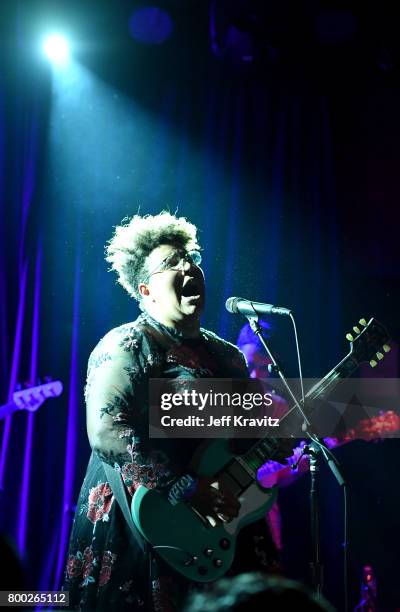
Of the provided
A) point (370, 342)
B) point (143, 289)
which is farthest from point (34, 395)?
point (370, 342)

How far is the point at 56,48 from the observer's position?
187 inches

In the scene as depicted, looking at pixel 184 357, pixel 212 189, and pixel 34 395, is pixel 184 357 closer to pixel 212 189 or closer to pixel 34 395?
pixel 34 395

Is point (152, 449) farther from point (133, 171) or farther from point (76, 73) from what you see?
point (76, 73)

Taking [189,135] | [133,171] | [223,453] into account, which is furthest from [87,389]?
[189,135]

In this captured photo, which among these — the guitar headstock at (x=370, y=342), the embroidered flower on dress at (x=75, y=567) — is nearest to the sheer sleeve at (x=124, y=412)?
the embroidered flower on dress at (x=75, y=567)

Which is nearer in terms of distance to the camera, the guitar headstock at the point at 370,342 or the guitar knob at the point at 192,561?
the guitar knob at the point at 192,561

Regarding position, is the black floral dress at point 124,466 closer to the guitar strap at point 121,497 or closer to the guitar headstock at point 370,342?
the guitar strap at point 121,497

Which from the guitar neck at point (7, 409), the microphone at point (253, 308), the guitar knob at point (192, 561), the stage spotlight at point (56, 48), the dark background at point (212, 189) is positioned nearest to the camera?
the guitar knob at point (192, 561)

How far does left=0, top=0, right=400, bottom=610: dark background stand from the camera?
4.38m

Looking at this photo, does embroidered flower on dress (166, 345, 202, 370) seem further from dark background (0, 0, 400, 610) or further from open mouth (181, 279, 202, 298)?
dark background (0, 0, 400, 610)

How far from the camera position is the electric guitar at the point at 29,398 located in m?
4.20

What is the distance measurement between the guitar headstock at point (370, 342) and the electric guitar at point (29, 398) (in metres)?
2.23

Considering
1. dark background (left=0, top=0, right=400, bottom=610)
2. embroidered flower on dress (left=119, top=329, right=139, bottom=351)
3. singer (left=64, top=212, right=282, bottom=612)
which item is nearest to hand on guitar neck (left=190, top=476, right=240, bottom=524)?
singer (left=64, top=212, right=282, bottom=612)

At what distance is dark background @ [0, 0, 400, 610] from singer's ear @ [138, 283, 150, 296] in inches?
51.0
